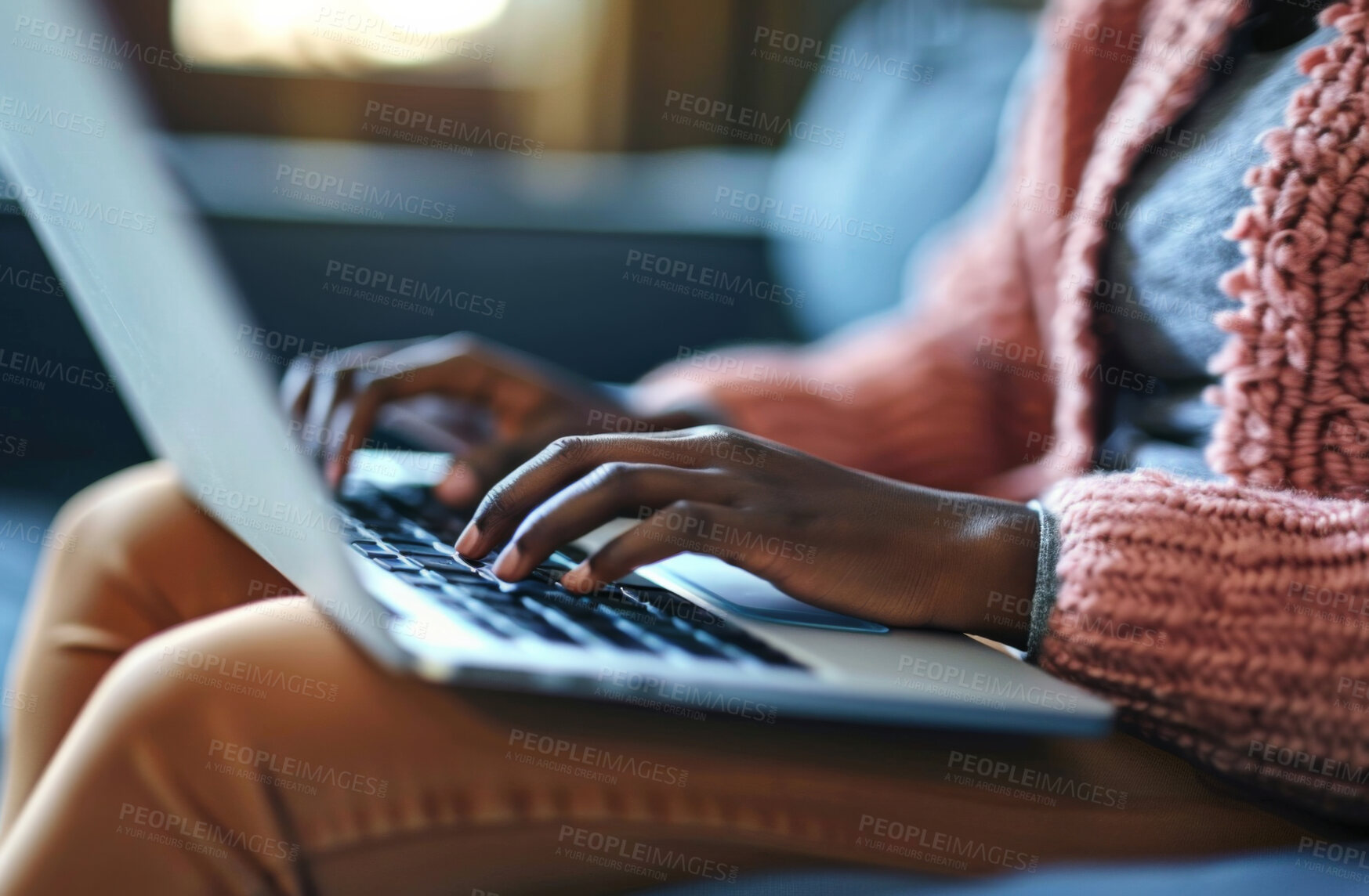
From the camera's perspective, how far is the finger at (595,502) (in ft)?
1.27

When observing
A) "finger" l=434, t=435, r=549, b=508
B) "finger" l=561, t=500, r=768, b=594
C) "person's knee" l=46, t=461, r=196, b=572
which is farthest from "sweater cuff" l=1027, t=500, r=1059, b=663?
"person's knee" l=46, t=461, r=196, b=572

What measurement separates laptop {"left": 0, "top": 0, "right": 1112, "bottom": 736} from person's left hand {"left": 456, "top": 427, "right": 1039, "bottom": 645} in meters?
0.01

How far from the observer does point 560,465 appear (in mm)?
411

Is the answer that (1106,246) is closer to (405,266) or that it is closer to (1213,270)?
(1213,270)

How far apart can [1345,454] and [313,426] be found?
562mm

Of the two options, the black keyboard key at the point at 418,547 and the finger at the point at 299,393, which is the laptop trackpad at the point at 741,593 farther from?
the finger at the point at 299,393

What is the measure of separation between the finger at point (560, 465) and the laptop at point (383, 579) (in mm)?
25

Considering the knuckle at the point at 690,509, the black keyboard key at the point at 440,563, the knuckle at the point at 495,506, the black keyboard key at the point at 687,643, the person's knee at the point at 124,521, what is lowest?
the person's knee at the point at 124,521

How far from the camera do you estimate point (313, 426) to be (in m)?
0.66

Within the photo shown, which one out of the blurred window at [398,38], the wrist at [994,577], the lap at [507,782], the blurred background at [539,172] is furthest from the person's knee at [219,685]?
the blurred window at [398,38]

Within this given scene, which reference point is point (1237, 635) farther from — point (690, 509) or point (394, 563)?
point (394, 563)

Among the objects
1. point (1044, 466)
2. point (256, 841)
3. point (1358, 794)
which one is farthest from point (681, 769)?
point (1044, 466)

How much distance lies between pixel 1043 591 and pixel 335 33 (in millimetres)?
1783

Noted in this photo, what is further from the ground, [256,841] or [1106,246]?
[1106,246]
